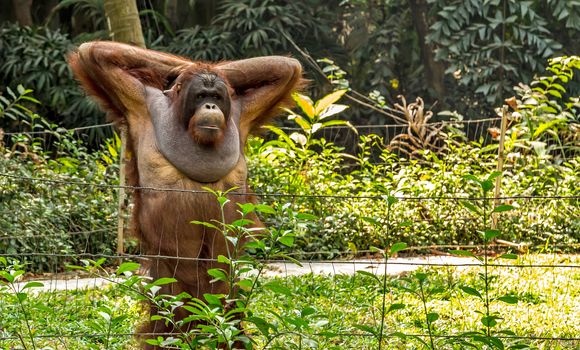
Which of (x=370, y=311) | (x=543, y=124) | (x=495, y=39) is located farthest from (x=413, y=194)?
(x=495, y=39)

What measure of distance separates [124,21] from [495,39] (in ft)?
19.3

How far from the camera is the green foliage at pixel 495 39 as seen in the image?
1080 cm

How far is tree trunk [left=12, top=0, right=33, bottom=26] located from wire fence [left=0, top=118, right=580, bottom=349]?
559cm

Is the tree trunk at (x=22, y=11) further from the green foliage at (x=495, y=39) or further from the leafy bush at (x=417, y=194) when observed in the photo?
the leafy bush at (x=417, y=194)

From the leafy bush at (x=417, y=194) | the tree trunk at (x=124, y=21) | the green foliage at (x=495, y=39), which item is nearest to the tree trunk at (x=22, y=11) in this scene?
the green foliage at (x=495, y=39)

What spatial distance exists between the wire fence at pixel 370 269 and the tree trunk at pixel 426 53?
4817mm

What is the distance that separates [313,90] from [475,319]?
23.8 feet

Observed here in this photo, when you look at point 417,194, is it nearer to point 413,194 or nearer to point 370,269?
point 413,194

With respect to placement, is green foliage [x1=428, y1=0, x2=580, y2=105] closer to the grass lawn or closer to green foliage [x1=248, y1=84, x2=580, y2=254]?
green foliage [x1=248, y1=84, x2=580, y2=254]

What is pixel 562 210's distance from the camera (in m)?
7.11

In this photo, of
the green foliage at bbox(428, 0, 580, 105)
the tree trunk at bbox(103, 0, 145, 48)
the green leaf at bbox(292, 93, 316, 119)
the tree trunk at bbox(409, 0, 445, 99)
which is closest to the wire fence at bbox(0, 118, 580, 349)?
the green leaf at bbox(292, 93, 316, 119)

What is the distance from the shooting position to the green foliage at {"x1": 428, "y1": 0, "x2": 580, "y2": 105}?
35.4 ft

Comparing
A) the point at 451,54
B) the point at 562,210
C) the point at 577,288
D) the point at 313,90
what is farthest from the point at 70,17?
the point at 577,288

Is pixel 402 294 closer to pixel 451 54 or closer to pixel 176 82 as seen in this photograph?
pixel 176 82
